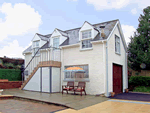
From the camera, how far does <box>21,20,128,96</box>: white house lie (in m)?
11.5

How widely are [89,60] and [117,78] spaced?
3128 mm

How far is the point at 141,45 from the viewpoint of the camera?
48.4 feet

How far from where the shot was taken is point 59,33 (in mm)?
14609

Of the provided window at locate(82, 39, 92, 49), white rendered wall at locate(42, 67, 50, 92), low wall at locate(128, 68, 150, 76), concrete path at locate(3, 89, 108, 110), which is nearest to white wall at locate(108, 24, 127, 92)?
low wall at locate(128, 68, 150, 76)

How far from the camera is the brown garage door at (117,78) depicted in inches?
500

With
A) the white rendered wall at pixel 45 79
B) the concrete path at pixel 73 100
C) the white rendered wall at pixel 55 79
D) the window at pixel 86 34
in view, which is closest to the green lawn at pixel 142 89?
the concrete path at pixel 73 100

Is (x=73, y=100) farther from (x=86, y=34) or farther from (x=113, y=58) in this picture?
(x=86, y=34)

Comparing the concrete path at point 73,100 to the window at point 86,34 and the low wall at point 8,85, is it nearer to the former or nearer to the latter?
the window at point 86,34

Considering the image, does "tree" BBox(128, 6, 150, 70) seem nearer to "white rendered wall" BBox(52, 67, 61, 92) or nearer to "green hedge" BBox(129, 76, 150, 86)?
"green hedge" BBox(129, 76, 150, 86)

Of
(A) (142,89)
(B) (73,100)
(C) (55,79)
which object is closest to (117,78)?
(A) (142,89)

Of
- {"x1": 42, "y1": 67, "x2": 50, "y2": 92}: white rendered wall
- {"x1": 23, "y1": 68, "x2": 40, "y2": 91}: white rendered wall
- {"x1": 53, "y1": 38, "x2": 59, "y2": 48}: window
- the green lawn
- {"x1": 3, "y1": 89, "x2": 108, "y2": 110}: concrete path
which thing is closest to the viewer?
{"x1": 3, "y1": 89, "x2": 108, "y2": 110}: concrete path

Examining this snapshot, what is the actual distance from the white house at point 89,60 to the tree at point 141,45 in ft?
2.41

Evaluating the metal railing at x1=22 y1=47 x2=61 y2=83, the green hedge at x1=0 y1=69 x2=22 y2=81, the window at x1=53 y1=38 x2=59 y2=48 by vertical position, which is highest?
the window at x1=53 y1=38 x2=59 y2=48

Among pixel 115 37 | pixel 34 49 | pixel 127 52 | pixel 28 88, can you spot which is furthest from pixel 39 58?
pixel 127 52
